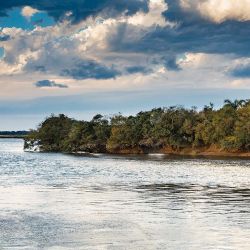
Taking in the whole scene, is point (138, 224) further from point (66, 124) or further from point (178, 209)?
point (66, 124)

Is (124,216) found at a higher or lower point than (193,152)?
lower

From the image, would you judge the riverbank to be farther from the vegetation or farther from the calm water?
the calm water

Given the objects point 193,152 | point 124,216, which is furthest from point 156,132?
point 124,216

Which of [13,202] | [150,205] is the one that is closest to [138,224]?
[150,205]

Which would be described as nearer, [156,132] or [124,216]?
[124,216]

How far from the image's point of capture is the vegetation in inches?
5743

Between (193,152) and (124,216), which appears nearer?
(124,216)

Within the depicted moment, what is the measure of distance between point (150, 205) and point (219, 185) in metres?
18.8

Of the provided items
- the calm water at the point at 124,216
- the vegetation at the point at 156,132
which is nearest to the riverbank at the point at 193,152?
the vegetation at the point at 156,132

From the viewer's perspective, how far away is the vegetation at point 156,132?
5743 inches

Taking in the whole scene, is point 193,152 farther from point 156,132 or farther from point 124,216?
point 124,216

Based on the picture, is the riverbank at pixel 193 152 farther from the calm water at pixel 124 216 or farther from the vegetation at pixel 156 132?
the calm water at pixel 124 216

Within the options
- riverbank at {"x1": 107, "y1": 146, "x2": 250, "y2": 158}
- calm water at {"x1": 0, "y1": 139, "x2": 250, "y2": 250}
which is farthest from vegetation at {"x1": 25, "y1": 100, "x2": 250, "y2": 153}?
calm water at {"x1": 0, "y1": 139, "x2": 250, "y2": 250}

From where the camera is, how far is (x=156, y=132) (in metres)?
159
